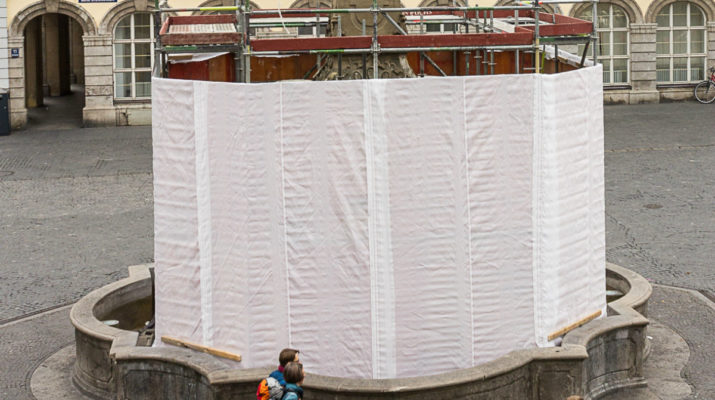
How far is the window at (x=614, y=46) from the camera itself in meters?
31.5

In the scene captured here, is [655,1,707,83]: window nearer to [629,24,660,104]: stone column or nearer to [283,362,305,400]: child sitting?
[629,24,660,104]: stone column

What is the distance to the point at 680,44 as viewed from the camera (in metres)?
32.2

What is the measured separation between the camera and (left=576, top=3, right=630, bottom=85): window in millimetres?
31516

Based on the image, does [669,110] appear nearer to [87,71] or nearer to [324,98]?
[87,71]

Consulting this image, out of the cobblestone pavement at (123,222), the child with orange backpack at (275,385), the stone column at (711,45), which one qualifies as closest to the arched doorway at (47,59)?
the cobblestone pavement at (123,222)

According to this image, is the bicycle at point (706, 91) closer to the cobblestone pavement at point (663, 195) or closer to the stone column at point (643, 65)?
the stone column at point (643, 65)

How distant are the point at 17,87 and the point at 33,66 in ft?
13.3

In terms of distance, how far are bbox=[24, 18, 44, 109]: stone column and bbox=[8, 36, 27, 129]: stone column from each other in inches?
132

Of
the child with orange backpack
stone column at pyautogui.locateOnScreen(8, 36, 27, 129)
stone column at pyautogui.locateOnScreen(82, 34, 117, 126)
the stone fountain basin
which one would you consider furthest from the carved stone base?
stone column at pyautogui.locateOnScreen(8, 36, 27, 129)

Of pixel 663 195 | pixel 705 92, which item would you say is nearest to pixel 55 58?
pixel 705 92

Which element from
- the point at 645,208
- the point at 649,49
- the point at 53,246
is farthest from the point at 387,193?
the point at 649,49

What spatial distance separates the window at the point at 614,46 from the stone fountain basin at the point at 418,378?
821 inches

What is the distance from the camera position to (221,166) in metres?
9.70

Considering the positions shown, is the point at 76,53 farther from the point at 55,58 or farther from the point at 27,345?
the point at 27,345
